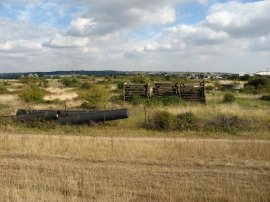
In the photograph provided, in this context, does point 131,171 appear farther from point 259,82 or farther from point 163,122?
point 259,82

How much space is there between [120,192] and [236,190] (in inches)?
101

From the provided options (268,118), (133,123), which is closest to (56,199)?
(133,123)

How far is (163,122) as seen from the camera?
20875 mm

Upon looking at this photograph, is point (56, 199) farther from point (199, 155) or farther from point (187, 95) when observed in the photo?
point (187, 95)

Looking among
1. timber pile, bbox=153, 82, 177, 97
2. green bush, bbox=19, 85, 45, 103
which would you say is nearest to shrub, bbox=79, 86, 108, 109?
green bush, bbox=19, 85, 45, 103

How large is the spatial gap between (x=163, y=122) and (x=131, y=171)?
9.46 meters

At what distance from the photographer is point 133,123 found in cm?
2223

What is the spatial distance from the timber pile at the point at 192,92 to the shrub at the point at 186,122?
609 inches

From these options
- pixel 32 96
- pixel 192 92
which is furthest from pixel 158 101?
pixel 32 96

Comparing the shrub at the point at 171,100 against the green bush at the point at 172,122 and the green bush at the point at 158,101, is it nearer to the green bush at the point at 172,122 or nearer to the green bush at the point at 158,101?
the green bush at the point at 158,101

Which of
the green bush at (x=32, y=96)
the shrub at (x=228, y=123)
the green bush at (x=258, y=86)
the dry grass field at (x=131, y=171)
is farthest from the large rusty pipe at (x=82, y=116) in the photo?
the green bush at (x=258, y=86)

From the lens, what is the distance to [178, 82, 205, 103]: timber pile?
3722 cm

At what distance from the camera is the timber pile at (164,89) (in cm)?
3825

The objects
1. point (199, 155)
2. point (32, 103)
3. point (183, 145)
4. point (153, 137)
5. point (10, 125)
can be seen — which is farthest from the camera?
point (32, 103)
